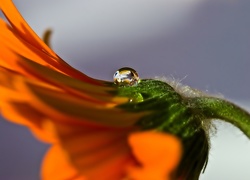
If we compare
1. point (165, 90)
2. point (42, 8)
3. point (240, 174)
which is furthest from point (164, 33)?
point (165, 90)

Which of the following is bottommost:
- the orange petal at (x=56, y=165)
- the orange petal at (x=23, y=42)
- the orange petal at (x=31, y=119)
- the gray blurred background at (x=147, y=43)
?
the orange petal at (x=56, y=165)

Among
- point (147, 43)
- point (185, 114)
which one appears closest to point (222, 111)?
point (185, 114)

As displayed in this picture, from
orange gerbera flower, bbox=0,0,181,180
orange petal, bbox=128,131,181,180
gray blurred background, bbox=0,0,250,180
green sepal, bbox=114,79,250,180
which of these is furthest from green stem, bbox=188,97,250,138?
gray blurred background, bbox=0,0,250,180

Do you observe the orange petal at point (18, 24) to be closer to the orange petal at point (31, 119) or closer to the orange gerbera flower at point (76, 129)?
the orange gerbera flower at point (76, 129)

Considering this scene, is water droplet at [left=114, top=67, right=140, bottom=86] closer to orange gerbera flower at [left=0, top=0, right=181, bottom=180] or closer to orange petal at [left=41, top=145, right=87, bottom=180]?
orange gerbera flower at [left=0, top=0, right=181, bottom=180]

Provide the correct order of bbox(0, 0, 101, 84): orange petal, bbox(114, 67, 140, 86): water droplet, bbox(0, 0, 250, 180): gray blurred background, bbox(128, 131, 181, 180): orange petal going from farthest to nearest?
bbox(0, 0, 250, 180): gray blurred background → bbox(114, 67, 140, 86): water droplet → bbox(0, 0, 101, 84): orange petal → bbox(128, 131, 181, 180): orange petal

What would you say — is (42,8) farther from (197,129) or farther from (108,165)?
(108,165)

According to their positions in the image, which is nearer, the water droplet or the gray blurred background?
the water droplet

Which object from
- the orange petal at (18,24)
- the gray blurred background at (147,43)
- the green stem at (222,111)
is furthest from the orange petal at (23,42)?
the gray blurred background at (147,43)
